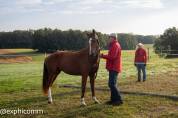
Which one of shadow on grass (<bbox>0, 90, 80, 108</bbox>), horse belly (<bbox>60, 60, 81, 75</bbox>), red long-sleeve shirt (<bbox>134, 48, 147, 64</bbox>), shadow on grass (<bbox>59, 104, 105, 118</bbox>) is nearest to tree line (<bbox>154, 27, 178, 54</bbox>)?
red long-sleeve shirt (<bbox>134, 48, 147, 64</bbox>)

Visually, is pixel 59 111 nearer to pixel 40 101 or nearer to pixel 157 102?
pixel 40 101

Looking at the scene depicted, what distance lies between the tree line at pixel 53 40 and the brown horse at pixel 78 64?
4080mm

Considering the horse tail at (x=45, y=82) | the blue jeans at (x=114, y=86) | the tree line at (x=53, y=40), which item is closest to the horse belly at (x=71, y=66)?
the horse tail at (x=45, y=82)

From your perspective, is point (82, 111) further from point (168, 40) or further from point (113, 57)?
point (168, 40)

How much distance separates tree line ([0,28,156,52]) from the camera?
139 feet

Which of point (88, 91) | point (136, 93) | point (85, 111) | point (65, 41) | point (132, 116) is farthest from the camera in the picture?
point (65, 41)

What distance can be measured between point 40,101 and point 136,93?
3.34 meters

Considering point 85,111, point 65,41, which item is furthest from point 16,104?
point 65,41

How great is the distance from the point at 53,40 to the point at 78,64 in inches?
1389

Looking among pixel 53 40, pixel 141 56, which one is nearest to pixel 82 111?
pixel 141 56

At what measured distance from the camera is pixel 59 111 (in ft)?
29.7

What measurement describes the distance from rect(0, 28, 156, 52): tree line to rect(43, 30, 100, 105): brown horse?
408 cm

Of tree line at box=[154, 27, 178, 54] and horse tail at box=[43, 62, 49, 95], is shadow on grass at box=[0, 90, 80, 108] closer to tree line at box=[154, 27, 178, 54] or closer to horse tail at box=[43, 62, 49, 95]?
horse tail at box=[43, 62, 49, 95]

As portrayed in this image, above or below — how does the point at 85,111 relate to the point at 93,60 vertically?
below
